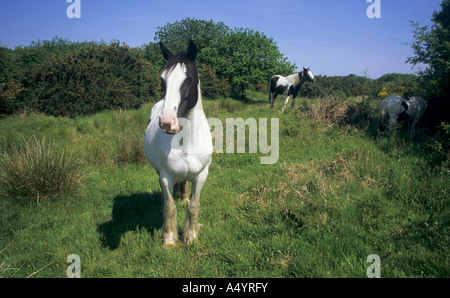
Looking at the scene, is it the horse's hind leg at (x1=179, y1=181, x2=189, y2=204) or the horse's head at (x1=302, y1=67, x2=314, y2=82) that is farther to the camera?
the horse's head at (x1=302, y1=67, x2=314, y2=82)

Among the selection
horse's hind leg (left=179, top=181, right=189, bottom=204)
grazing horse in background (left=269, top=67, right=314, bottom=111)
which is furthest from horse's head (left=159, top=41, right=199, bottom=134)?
grazing horse in background (left=269, top=67, right=314, bottom=111)

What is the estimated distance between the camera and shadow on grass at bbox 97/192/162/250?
11.3 ft

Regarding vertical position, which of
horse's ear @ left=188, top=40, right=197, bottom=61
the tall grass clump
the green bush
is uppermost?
the green bush

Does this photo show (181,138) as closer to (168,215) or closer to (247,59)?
(168,215)

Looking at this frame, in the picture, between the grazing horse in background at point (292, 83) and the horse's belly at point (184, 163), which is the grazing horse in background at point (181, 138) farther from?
the grazing horse in background at point (292, 83)

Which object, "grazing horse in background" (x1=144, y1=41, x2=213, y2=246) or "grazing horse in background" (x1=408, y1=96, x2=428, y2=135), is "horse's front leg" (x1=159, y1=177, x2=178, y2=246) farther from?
"grazing horse in background" (x1=408, y1=96, x2=428, y2=135)

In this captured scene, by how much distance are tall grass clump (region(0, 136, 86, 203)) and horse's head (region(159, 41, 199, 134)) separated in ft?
10.4

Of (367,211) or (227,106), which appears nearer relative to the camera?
(367,211)

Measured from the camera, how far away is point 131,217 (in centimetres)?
396

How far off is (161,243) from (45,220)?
2062 millimetres

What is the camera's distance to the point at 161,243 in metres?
3.28

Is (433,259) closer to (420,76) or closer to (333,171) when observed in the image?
(333,171)

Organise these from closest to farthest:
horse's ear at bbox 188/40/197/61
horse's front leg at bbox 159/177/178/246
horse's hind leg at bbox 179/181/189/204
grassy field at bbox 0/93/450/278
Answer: grassy field at bbox 0/93/450/278
horse's ear at bbox 188/40/197/61
horse's front leg at bbox 159/177/178/246
horse's hind leg at bbox 179/181/189/204
